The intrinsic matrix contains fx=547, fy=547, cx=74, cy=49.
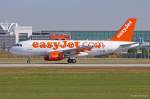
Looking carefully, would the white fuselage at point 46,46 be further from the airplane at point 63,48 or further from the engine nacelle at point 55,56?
the engine nacelle at point 55,56

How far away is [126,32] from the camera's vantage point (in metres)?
84.1

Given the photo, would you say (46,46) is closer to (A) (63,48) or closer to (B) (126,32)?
(A) (63,48)

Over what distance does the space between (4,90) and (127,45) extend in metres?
54.1

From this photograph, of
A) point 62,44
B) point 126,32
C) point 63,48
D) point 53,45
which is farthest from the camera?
point 126,32

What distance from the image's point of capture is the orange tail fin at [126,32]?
83.4 meters

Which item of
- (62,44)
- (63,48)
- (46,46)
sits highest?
(62,44)

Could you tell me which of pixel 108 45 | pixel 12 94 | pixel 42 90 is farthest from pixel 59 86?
pixel 108 45

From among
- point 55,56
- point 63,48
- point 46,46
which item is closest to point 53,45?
point 46,46

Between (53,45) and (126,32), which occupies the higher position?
(126,32)

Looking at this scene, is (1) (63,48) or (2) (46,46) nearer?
(2) (46,46)

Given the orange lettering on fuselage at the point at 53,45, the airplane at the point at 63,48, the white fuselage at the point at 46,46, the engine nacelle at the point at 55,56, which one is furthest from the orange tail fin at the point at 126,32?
the engine nacelle at the point at 55,56

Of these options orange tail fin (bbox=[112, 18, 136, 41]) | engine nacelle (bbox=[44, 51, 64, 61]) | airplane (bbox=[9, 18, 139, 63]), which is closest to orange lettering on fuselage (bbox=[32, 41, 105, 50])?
airplane (bbox=[9, 18, 139, 63])

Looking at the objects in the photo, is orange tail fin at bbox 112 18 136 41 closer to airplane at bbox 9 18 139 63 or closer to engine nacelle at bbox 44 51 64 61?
airplane at bbox 9 18 139 63

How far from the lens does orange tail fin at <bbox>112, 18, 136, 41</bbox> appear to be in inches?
3285
